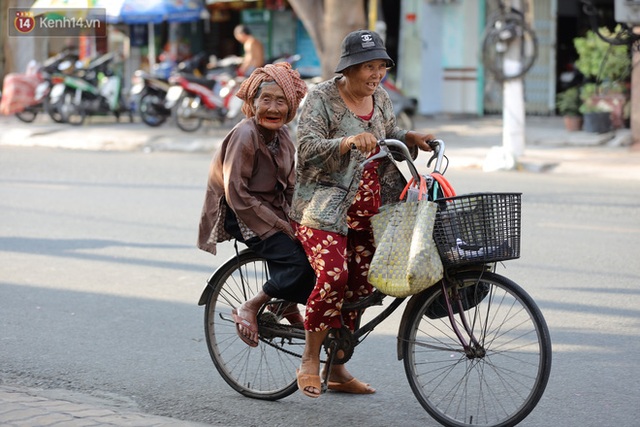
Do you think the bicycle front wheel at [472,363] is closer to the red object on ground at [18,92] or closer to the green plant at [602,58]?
the green plant at [602,58]

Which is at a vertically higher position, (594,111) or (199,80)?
(199,80)

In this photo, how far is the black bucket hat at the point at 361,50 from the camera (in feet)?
14.3

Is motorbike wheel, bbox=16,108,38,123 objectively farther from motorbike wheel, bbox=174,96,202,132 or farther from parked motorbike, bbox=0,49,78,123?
motorbike wheel, bbox=174,96,202,132

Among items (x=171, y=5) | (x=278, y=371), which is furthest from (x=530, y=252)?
(x=171, y=5)

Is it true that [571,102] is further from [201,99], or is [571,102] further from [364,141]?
[364,141]

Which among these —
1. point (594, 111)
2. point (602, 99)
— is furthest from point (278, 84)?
point (602, 99)

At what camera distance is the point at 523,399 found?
4.50 metres

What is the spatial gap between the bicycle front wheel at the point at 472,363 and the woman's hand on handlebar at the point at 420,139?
64 cm

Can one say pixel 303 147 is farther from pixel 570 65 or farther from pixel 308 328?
pixel 570 65

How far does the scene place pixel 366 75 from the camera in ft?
14.5

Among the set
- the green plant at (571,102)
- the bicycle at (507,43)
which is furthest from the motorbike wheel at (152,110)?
the green plant at (571,102)

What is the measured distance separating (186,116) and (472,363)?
14592 mm

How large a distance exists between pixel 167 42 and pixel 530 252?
56.0 ft

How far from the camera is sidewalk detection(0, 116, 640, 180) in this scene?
1443 centimetres
